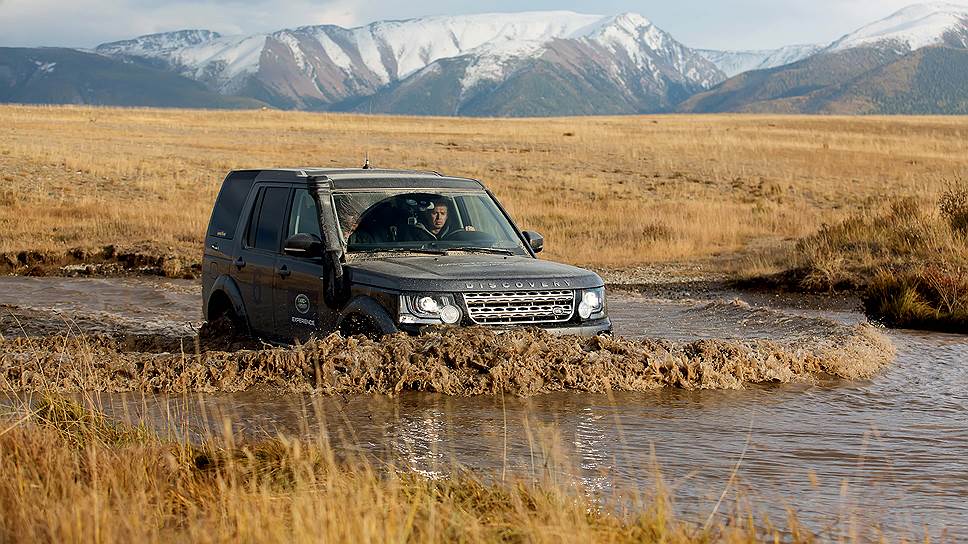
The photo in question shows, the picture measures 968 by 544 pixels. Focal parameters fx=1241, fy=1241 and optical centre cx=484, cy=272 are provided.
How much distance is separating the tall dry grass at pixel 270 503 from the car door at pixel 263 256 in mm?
2724

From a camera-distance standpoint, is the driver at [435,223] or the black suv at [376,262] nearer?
the black suv at [376,262]

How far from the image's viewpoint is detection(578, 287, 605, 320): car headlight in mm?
8297

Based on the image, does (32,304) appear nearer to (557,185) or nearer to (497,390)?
(497,390)

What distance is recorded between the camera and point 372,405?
8148 mm

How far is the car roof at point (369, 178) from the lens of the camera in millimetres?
8938

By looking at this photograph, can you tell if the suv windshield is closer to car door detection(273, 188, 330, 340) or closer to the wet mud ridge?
car door detection(273, 188, 330, 340)

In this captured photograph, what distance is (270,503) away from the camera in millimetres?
4867

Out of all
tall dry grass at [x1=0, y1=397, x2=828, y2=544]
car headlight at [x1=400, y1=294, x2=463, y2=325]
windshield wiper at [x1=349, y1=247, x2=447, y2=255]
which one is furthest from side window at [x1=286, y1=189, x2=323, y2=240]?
tall dry grass at [x1=0, y1=397, x2=828, y2=544]

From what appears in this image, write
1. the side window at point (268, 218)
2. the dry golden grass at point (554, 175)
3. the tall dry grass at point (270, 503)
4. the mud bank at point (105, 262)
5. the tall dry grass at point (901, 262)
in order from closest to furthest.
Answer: the tall dry grass at point (270, 503)
the side window at point (268, 218)
the tall dry grass at point (901, 262)
the mud bank at point (105, 262)
the dry golden grass at point (554, 175)

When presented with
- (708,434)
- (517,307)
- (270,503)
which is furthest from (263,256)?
(270,503)

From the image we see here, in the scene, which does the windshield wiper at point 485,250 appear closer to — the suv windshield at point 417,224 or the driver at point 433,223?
the suv windshield at point 417,224

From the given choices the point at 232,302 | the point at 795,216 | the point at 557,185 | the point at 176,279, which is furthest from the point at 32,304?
the point at 557,185

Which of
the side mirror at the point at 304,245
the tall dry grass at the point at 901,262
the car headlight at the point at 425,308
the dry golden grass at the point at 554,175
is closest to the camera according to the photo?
the car headlight at the point at 425,308

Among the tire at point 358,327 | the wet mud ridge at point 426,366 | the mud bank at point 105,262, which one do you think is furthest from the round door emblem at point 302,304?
the mud bank at point 105,262
